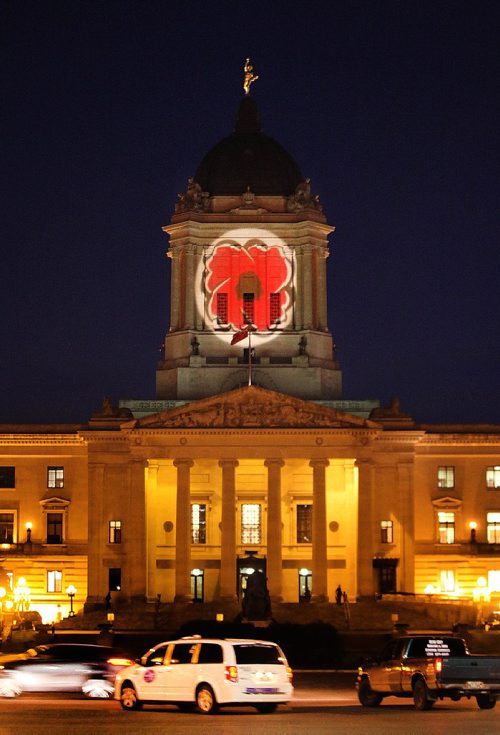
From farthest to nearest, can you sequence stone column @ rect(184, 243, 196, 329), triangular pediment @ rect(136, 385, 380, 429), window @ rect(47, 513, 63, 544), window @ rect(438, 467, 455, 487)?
stone column @ rect(184, 243, 196, 329)
window @ rect(438, 467, 455, 487)
window @ rect(47, 513, 63, 544)
triangular pediment @ rect(136, 385, 380, 429)

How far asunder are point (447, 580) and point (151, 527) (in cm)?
1964

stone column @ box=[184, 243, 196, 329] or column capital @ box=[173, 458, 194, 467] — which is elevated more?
stone column @ box=[184, 243, 196, 329]

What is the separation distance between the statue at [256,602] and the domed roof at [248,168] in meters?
33.4

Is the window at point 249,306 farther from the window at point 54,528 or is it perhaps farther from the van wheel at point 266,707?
the van wheel at point 266,707

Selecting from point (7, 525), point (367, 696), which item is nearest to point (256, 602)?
point (7, 525)

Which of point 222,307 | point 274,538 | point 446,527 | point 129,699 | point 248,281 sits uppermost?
point 248,281

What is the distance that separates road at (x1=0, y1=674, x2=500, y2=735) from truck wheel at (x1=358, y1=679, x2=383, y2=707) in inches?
10.8

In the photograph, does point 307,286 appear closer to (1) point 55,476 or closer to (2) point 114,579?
(1) point 55,476

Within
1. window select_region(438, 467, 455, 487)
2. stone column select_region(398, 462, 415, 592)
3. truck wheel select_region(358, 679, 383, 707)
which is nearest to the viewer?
truck wheel select_region(358, 679, 383, 707)

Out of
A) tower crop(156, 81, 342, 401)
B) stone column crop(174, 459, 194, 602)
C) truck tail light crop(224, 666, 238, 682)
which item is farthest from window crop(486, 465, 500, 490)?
truck tail light crop(224, 666, 238, 682)

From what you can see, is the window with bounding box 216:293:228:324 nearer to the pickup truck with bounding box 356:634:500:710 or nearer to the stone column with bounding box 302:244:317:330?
the stone column with bounding box 302:244:317:330

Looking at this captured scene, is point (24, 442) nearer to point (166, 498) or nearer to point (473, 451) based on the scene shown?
point (166, 498)

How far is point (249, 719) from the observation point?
42031 millimetres

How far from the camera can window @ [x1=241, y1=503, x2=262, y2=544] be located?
107 m
